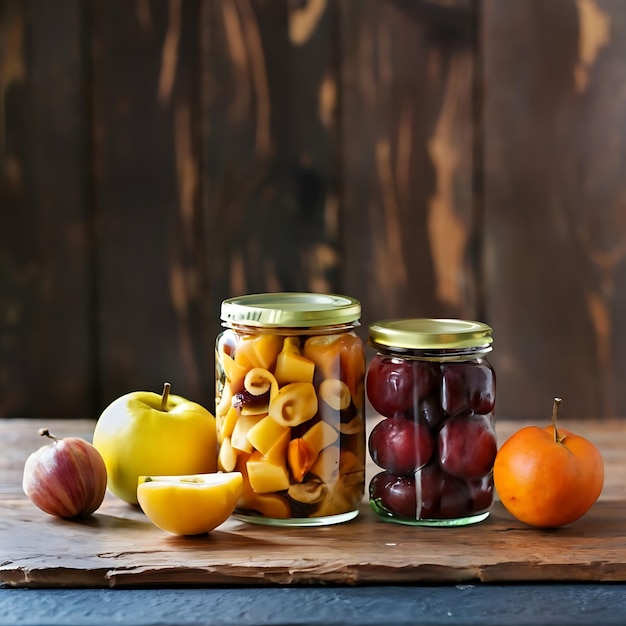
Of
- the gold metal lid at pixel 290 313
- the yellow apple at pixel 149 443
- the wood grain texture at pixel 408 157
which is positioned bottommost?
the yellow apple at pixel 149 443

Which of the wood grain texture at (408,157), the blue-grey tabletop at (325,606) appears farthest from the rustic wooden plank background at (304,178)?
the blue-grey tabletop at (325,606)

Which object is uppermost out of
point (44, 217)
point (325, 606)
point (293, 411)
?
point (44, 217)

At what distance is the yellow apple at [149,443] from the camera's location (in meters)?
0.84

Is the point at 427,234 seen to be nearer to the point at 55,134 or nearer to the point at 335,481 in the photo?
the point at 55,134

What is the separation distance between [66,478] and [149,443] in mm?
72

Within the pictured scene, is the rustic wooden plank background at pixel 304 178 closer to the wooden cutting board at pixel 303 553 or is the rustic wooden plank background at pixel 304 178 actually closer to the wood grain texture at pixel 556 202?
the wood grain texture at pixel 556 202

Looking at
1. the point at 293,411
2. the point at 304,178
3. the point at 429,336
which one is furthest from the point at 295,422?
the point at 304,178

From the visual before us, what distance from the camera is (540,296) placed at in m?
1.54

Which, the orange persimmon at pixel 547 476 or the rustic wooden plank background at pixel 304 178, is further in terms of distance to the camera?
the rustic wooden plank background at pixel 304 178

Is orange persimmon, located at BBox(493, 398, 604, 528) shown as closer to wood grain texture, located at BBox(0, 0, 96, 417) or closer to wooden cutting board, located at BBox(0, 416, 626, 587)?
wooden cutting board, located at BBox(0, 416, 626, 587)

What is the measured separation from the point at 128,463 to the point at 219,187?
75cm

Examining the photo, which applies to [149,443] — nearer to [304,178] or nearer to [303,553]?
[303,553]

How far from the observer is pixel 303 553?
2.40 ft

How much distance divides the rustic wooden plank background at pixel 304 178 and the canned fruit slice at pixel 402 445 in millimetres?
755
